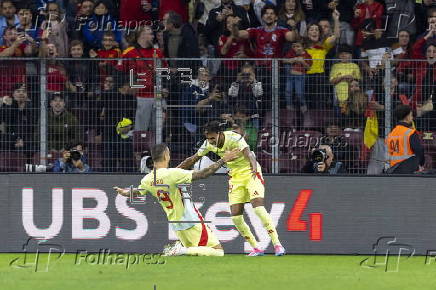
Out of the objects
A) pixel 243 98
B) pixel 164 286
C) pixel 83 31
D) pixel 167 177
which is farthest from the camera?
pixel 83 31

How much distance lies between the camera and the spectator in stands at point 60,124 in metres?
16.4

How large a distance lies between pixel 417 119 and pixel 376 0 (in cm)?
363

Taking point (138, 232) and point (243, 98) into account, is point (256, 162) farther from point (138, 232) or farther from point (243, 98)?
point (138, 232)

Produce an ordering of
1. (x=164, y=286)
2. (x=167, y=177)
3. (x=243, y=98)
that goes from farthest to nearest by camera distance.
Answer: (x=243, y=98)
(x=167, y=177)
(x=164, y=286)

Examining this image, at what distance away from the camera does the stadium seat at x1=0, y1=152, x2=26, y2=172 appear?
16625 mm

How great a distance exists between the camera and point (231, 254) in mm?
16875

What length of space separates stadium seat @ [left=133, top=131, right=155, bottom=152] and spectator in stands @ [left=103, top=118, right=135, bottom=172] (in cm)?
7

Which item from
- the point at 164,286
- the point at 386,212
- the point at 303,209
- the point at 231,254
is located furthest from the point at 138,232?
the point at 164,286

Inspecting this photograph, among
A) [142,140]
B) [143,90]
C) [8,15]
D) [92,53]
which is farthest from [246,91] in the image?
[8,15]

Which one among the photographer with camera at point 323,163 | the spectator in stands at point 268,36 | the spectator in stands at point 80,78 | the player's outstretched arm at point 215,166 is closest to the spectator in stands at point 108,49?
the spectator in stands at point 80,78

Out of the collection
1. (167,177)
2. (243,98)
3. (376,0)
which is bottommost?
(167,177)

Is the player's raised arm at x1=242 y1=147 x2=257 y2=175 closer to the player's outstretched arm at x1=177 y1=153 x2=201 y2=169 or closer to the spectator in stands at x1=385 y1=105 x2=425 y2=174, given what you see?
the player's outstretched arm at x1=177 y1=153 x2=201 y2=169

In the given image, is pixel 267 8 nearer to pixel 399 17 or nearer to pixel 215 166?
pixel 399 17

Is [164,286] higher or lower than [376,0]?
lower
